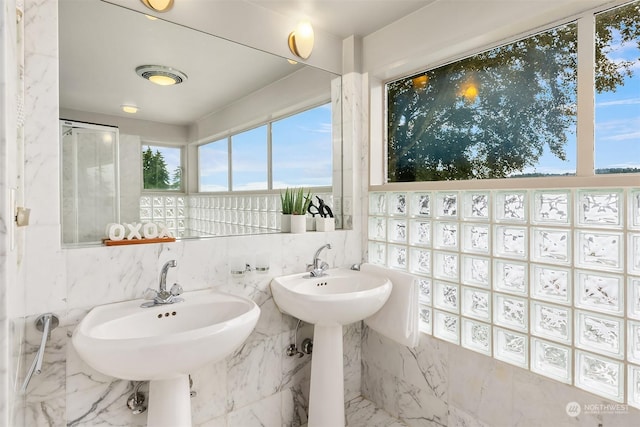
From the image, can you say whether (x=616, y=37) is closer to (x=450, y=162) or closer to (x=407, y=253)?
(x=450, y=162)

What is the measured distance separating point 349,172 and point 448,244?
0.79m

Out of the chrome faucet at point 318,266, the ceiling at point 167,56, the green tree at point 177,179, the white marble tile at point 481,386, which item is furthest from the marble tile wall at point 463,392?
the ceiling at point 167,56

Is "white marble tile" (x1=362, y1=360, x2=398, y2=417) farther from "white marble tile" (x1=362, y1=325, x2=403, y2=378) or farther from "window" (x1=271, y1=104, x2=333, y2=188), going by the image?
"window" (x1=271, y1=104, x2=333, y2=188)

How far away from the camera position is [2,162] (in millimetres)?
680

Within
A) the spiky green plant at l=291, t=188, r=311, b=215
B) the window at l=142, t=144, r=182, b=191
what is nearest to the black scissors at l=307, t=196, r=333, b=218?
the spiky green plant at l=291, t=188, r=311, b=215

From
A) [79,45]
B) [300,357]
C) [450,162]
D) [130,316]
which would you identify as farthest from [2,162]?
[450,162]

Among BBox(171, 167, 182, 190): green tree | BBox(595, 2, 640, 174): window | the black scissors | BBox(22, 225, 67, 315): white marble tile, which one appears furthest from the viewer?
the black scissors

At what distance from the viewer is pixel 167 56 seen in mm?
1737

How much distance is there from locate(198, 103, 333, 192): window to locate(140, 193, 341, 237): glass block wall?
0.07 metres

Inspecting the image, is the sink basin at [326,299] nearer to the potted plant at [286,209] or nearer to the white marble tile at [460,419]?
the potted plant at [286,209]

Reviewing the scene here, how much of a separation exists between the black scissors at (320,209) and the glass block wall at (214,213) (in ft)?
0.82

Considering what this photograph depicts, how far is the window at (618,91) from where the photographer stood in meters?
1.39

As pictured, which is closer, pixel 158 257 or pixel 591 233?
pixel 591 233

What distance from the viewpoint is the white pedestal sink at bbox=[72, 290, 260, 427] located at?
3.57 ft
